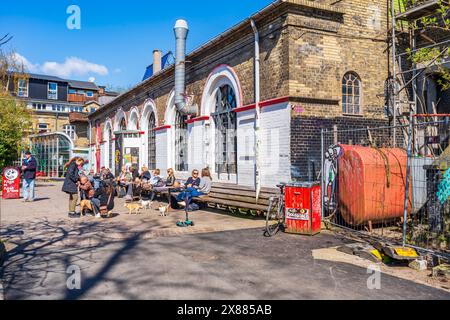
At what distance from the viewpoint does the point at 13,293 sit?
4.54 meters

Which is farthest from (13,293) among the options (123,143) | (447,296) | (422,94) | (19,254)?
(123,143)

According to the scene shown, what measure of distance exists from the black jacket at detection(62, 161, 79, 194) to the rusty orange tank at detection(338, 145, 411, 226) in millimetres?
7110

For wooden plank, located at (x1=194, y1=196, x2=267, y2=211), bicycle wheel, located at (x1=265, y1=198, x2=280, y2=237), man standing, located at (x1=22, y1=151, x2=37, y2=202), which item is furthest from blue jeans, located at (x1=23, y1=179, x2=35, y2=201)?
bicycle wheel, located at (x1=265, y1=198, x2=280, y2=237)

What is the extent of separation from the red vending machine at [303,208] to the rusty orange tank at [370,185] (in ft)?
2.34

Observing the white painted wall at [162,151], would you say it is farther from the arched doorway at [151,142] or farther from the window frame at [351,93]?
the window frame at [351,93]

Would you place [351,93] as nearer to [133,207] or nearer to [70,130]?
[133,207]

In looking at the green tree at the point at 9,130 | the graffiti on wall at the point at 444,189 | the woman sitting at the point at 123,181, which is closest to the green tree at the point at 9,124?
the green tree at the point at 9,130

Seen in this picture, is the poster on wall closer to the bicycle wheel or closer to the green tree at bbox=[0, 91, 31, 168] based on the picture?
the green tree at bbox=[0, 91, 31, 168]

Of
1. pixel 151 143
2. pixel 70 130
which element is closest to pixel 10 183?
pixel 151 143

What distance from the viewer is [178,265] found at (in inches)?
222

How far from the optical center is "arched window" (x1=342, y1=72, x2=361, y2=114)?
10.6 m

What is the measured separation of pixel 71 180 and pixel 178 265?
19.9ft

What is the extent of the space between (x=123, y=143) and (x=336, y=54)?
12620 mm
